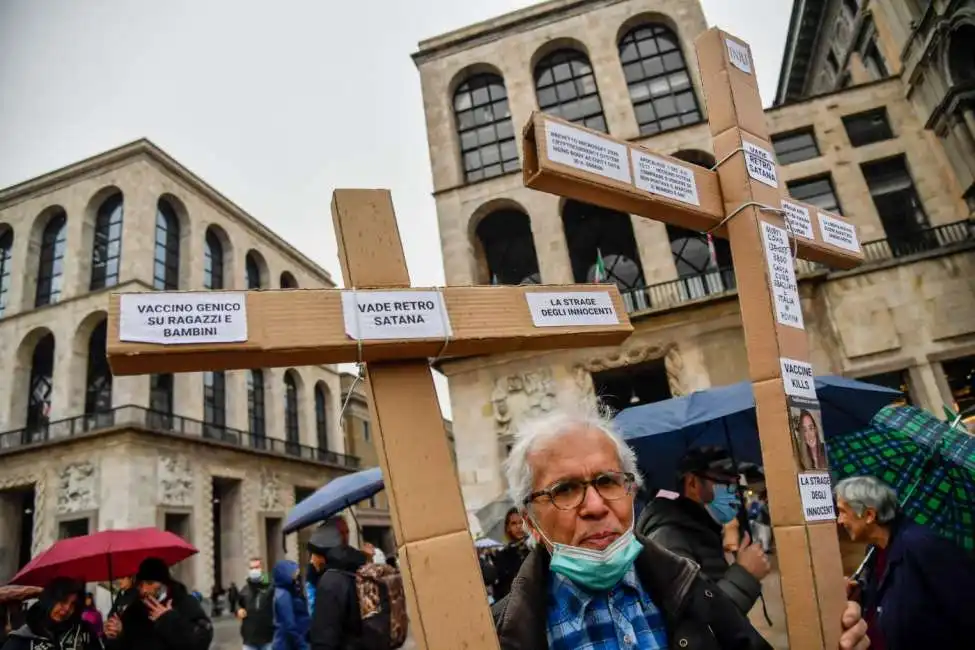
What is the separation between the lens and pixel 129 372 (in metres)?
1.67

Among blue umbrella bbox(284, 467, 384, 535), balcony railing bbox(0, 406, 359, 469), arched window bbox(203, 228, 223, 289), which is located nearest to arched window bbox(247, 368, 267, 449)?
balcony railing bbox(0, 406, 359, 469)

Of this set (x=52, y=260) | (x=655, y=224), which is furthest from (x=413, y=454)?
(x=52, y=260)

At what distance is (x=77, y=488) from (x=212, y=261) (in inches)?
504

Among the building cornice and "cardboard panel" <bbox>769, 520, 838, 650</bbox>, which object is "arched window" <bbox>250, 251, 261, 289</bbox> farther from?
"cardboard panel" <bbox>769, 520, 838, 650</bbox>

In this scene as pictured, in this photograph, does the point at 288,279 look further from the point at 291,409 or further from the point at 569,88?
the point at 569,88

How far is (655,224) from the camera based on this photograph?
17359mm

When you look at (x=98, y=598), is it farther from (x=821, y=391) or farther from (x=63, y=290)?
(x=821, y=391)

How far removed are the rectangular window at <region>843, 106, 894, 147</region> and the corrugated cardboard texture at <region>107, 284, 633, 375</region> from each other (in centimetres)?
1950

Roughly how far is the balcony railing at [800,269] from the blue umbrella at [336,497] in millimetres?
10088

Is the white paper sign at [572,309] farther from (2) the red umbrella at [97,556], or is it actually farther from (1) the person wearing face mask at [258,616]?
(1) the person wearing face mask at [258,616]

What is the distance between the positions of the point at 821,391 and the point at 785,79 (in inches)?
1119

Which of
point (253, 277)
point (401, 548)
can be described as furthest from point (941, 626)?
point (253, 277)

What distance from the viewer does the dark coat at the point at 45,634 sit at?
4.28 m

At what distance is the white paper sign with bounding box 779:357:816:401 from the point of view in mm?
2199
